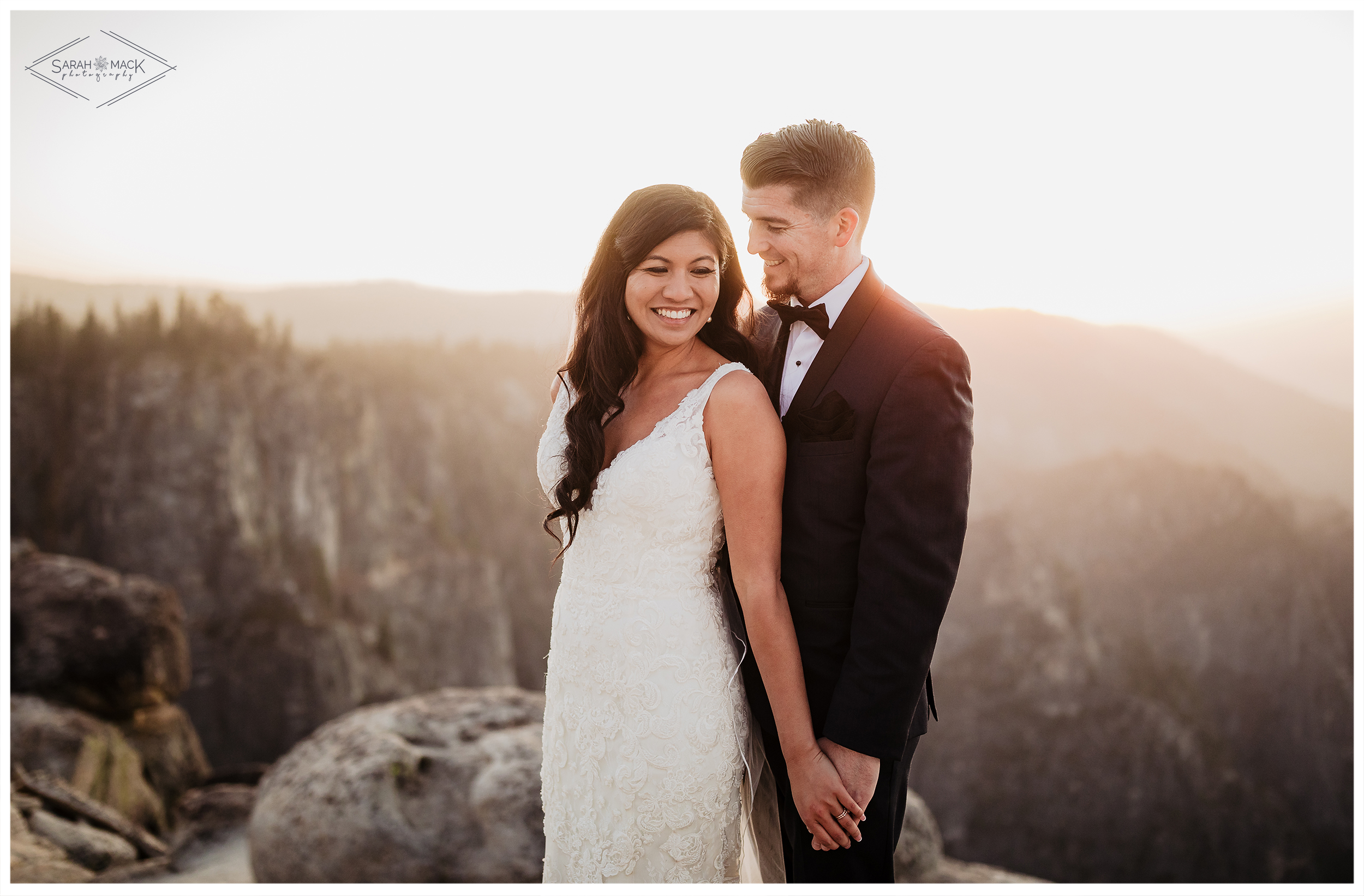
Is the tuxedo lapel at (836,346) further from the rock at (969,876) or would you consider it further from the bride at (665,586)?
the rock at (969,876)

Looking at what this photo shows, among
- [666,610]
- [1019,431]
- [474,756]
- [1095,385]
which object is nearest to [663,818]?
[666,610]

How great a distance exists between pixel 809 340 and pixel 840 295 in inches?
5.2

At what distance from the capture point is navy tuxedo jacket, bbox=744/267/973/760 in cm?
158

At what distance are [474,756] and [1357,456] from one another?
399 centimetres

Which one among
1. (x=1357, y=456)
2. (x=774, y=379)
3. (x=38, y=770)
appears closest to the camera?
(x=774, y=379)

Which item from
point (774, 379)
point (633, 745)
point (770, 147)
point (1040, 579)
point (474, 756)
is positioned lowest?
point (1040, 579)

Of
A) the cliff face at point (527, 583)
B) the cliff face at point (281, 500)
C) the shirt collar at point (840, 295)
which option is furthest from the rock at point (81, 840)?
the cliff face at point (527, 583)

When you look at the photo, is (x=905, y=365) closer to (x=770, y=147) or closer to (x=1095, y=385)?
(x=770, y=147)

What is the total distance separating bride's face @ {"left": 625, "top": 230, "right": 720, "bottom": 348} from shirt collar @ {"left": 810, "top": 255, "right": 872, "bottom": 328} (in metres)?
0.28

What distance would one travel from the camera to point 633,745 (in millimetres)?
1861

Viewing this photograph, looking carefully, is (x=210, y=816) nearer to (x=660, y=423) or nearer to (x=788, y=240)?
(x=660, y=423)

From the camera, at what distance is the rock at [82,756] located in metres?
5.57

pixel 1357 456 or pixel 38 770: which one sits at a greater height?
pixel 1357 456

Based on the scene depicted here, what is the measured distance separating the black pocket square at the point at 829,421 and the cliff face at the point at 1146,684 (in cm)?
1800
